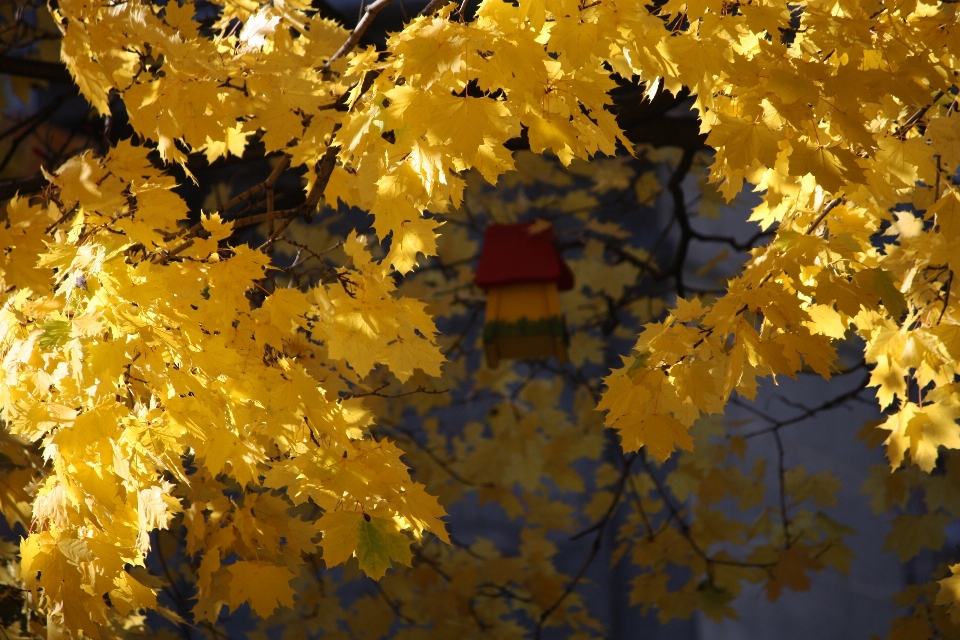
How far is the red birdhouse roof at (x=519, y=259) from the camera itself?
9.21 feet

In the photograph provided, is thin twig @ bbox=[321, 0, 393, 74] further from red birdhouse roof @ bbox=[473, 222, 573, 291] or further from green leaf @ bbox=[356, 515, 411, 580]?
red birdhouse roof @ bbox=[473, 222, 573, 291]

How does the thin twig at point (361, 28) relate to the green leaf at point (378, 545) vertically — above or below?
above

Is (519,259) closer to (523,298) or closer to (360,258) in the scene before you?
Answer: (523,298)

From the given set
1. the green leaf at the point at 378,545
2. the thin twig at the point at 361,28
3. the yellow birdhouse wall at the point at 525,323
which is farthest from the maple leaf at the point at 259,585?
the yellow birdhouse wall at the point at 525,323

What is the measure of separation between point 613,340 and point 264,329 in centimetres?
327

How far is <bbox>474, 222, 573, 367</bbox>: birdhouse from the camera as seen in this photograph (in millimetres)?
2801

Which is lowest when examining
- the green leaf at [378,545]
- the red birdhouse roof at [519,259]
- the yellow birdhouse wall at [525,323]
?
the green leaf at [378,545]

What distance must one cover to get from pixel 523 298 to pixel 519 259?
0.43 feet

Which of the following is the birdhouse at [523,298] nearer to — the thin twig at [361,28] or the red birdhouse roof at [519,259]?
the red birdhouse roof at [519,259]

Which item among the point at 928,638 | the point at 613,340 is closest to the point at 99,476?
the point at 928,638

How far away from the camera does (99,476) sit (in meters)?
1.49

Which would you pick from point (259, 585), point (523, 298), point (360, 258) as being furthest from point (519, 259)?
point (259, 585)

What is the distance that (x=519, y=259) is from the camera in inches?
111

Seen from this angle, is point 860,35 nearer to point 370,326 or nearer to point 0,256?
point 370,326
